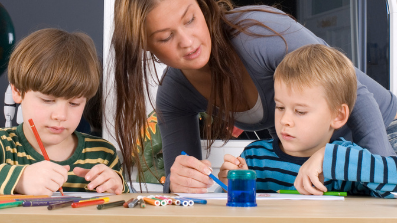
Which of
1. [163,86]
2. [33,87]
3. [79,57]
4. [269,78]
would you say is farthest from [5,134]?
[269,78]

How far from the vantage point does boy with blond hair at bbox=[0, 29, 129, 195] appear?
1154 millimetres

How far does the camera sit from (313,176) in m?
0.90

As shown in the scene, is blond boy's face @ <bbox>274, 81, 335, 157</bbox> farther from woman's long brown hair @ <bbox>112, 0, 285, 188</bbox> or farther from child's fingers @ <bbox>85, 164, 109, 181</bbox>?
child's fingers @ <bbox>85, 164, 109, 181</bbox>

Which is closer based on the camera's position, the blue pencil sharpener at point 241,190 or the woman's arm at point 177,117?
the blue pencil sharpener at point 241,190

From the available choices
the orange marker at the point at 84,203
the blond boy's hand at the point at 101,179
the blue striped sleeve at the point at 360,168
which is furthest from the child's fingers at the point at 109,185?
the blue striped sleeve at the point at 360,168

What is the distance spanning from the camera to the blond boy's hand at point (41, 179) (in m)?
0.88

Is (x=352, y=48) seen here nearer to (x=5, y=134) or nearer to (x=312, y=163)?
(x=312, y=163)

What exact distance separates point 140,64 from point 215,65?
0.24 metres

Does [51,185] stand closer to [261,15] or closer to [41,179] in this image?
[41,179]

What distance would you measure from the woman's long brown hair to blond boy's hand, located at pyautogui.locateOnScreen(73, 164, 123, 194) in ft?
0.37

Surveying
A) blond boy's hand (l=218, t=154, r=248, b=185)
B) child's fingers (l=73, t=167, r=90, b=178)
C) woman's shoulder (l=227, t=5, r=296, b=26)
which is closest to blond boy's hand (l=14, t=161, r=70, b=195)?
child's fingers (l=73, t=167, r=90, b=178)

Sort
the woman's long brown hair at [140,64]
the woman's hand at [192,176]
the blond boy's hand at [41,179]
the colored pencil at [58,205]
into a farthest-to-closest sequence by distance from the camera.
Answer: the woman's long brown hair at [140,64] < the woman's hand at [192,176] < the blond boy's hand at [41,179] < the colored pencil at [58,205]

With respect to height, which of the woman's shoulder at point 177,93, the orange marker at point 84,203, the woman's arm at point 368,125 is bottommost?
the orange marker at point 84,203

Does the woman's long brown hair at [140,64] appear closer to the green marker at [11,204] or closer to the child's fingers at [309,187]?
the child's fingers at [309,187]
